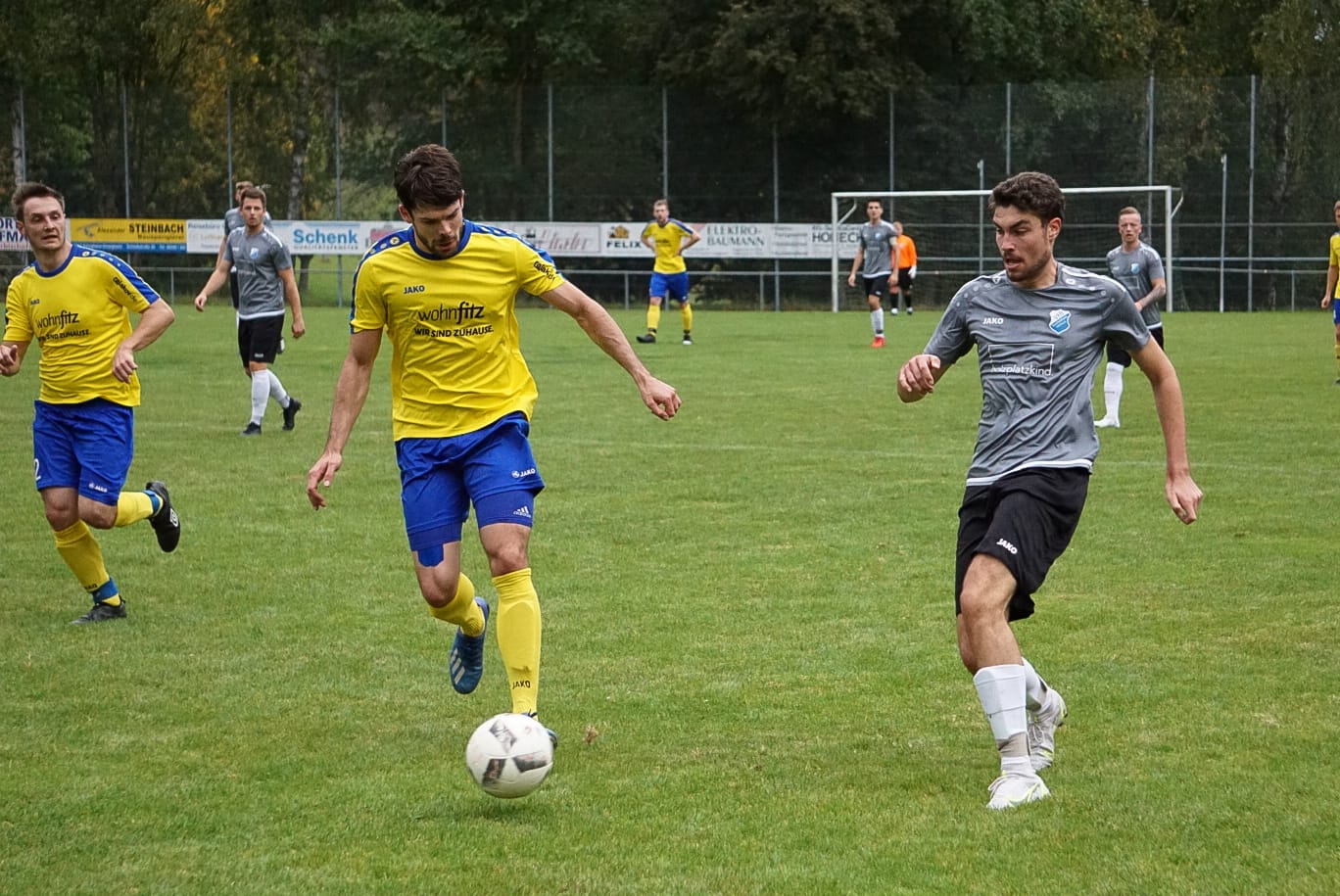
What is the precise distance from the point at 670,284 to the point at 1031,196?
20866 mm

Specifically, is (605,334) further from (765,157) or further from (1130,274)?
(765,157)

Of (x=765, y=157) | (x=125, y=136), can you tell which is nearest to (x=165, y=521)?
(x=765, y=157)

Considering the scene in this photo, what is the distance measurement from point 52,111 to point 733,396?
2830cm

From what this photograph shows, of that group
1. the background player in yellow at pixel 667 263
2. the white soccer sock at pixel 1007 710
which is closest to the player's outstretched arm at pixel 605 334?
the white soccer sock at pixel 1007 710

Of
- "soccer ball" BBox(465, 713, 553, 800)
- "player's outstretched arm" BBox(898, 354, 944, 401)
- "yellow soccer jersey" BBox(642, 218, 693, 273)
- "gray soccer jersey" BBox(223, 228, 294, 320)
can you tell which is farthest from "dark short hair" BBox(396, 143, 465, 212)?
"yellow soccer jersey" BBox(642, 218, 693, 273)

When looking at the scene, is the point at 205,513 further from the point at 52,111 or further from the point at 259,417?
the point at 52,111

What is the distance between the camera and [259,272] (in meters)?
15.1

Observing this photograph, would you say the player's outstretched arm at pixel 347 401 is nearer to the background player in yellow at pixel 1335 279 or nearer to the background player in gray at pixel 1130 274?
the background player in gray at pixel 1130 274

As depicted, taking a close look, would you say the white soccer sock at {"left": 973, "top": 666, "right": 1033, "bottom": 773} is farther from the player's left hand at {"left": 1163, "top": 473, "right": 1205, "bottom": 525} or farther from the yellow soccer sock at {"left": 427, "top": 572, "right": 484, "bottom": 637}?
the yellow soccer sock at {"left": 427, "top": 572, "right": 484, "bottom": 637}

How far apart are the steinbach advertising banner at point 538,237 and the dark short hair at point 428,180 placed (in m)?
32.2

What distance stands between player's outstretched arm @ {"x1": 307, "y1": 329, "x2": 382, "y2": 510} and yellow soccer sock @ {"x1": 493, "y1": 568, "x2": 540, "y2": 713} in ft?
2.36

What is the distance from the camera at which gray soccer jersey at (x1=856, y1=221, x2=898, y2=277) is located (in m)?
27.3

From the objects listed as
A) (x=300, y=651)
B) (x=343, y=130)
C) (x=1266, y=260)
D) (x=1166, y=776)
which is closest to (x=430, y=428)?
(x=300, y=651)

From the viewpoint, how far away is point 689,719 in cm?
599
